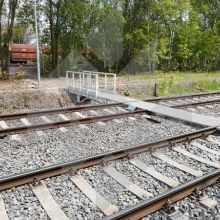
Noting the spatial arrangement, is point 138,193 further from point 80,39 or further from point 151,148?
point 80,39

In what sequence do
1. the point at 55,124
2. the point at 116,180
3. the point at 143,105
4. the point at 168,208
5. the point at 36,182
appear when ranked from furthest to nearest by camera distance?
the point at 143,105 < the point at 55,124 < the point at 116,180 < the point at 36,182 < the point at 168,208

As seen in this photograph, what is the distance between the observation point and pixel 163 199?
405cm

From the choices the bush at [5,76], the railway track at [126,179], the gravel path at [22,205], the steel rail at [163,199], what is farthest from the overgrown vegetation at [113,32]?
the steel rail at [163,199]

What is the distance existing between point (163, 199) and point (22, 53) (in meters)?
29.9

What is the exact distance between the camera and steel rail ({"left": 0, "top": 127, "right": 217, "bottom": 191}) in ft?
14.7

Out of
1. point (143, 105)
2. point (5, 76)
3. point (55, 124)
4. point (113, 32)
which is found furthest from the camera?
point (113, 32)

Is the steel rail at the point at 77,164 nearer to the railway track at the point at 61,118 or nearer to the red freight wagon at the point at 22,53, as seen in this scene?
the railway track at the point at 61,118

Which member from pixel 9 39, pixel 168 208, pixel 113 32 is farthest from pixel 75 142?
pixel 113 32

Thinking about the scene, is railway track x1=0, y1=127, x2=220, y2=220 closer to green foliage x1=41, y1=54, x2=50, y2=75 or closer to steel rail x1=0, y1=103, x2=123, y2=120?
steel rail x1=0, y1=103, x2=123, y2=120

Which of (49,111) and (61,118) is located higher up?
(49,111)

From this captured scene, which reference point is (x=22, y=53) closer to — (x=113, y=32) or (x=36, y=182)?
(x=113, y=32)

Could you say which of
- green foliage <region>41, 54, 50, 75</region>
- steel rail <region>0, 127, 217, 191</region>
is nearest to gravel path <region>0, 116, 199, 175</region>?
steel rail <region>0, 127, 217, 191</region>

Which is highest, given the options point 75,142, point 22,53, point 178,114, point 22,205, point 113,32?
point 113,32

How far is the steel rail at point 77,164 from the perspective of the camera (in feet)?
14.7
